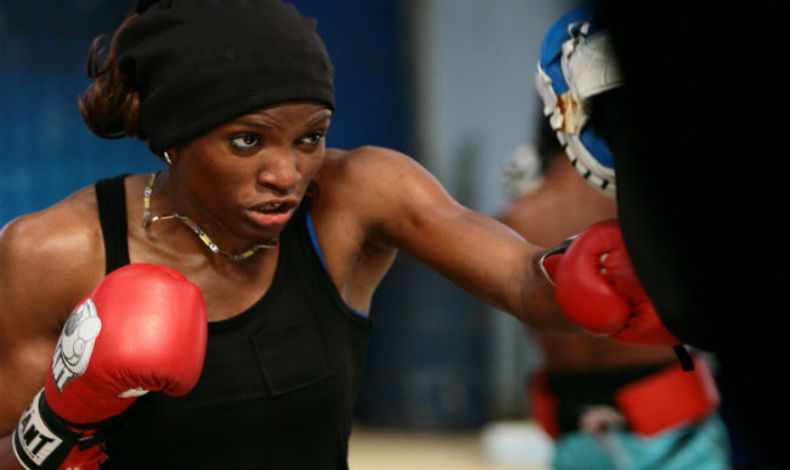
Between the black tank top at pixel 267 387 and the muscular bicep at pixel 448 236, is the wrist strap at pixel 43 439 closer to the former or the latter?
the black tank top at pixel 267 387

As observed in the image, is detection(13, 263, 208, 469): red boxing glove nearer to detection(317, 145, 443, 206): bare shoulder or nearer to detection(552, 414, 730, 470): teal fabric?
detection(317, 145, 443, 206): bare shoulder

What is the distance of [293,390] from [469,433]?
3608 millimetres

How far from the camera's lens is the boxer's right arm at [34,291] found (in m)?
1.57

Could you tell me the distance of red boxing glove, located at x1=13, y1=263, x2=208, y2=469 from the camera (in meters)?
1.43

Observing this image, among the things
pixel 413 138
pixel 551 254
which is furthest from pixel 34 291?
pixel 413 138

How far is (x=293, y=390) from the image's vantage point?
1.63 metres

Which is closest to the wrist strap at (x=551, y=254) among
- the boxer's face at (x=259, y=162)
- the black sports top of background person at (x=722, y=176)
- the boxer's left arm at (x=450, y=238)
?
the boxer's left arm at (x=450, y=238)

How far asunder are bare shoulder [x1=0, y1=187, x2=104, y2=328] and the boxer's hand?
2.42 ft

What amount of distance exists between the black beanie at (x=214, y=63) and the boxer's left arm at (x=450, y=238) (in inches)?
8.2

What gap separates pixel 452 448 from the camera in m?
4.88

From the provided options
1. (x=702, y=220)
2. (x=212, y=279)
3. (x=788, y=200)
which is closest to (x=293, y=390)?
(x=212, y=279)

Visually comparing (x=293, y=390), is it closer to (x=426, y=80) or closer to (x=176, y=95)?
(x=176, y=95)

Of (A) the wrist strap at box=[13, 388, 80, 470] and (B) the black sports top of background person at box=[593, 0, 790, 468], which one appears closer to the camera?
(B) the black sports top of background person at box=[593, 0, 790, 468]

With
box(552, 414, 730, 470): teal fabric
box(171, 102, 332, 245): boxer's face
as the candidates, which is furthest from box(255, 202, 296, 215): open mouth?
box(552, 414, 730, 470): teal fabric
